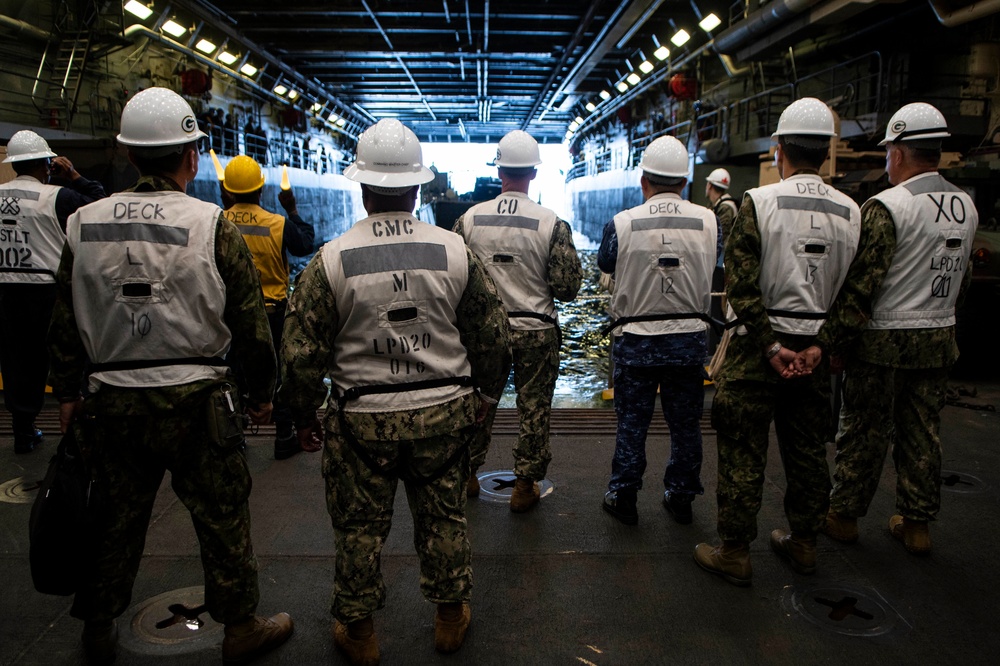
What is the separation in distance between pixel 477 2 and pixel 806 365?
16455mm

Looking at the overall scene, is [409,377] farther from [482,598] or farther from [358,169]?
[482,598]

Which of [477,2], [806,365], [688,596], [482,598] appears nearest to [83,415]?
[482,598]

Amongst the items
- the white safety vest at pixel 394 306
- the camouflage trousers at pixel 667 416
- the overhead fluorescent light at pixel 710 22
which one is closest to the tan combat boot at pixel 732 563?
the camouflage trousers at pixel 667 416

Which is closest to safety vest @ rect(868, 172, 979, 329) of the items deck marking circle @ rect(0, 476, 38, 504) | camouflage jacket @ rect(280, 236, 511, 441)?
camouflage jacket @ rect(280, 236, 511, 441)

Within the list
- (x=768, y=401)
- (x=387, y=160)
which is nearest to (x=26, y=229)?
(x=387, y=160)

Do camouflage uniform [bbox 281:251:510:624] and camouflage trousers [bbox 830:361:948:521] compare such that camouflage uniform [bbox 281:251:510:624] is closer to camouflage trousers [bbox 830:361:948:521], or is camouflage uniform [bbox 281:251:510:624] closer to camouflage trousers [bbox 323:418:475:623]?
camouflage trousers [bbox 323:418:475:623]

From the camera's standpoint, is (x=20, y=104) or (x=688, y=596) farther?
(x=20, y=104)

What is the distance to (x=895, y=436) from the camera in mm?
3346

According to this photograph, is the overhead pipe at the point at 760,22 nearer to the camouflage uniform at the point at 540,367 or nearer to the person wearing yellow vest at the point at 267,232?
the camouflage uniform at the point at 540,367

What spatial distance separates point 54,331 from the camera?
232 cm

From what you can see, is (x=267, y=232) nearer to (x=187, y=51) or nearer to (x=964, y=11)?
(x=964, y=11)

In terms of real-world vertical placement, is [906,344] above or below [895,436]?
above

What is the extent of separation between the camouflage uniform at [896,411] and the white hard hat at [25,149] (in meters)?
4.83

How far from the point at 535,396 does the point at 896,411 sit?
Answer: 1746 mm
